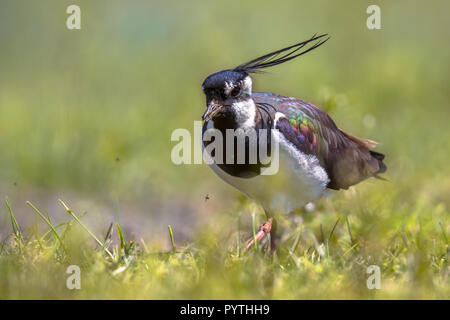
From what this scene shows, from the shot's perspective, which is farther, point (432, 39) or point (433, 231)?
point (432, 39)

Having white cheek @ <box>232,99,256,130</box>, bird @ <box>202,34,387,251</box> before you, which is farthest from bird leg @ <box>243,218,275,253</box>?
white cheek @ <box>232,99,256,130</box>

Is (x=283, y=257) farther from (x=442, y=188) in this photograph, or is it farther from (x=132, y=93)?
(x=132, y=93)

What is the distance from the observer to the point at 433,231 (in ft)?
12.3

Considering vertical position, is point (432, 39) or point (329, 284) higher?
point (432, 39)

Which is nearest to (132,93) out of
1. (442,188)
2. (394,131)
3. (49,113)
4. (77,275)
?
(49,113)

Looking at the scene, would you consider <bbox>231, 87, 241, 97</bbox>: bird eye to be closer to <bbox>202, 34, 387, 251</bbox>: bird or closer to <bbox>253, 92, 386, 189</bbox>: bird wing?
<bbox>202, 34, 387, 251</bbox>: bird

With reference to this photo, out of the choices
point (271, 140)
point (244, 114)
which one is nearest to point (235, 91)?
point (244, 114)

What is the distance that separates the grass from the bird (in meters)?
0.28

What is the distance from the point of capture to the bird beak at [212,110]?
10.4 ft

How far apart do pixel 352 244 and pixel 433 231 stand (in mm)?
536

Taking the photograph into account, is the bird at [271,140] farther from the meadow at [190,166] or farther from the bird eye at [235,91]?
the meadow at [190,166]

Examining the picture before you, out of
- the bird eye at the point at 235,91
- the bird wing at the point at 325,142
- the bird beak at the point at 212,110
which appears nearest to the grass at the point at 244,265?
the bird wing at the point at 325,142

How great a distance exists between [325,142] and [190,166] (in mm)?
2479

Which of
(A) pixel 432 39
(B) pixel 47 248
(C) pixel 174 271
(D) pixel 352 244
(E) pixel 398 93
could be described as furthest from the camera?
(A) pixel 432 39
